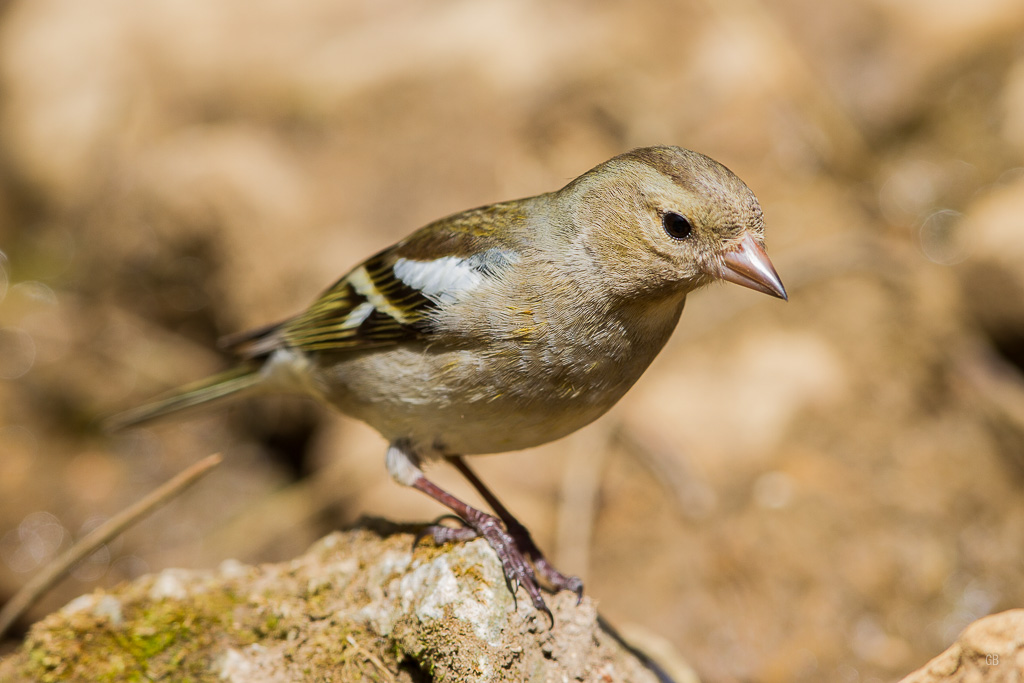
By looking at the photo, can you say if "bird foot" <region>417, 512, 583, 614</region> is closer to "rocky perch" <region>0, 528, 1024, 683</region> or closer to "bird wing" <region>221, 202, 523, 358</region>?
"rocky perch" <region>0, 528, 1024, 683</region>

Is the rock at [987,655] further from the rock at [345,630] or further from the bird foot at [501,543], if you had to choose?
the bird foot at [501,543]

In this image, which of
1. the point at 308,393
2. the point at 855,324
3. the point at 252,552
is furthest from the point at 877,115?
the point at 252,552

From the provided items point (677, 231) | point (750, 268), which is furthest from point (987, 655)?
point (677, 231)

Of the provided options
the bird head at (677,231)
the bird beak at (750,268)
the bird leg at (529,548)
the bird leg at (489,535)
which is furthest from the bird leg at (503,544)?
the bird beak at (750,268)

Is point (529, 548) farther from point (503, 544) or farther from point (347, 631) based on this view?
point (347, 631)

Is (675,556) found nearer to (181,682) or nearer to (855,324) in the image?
(855,324)

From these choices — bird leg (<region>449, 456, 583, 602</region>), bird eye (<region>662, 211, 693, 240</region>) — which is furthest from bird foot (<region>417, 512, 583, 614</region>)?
bird eye (<region>662, 211, 693, 240</region>)
